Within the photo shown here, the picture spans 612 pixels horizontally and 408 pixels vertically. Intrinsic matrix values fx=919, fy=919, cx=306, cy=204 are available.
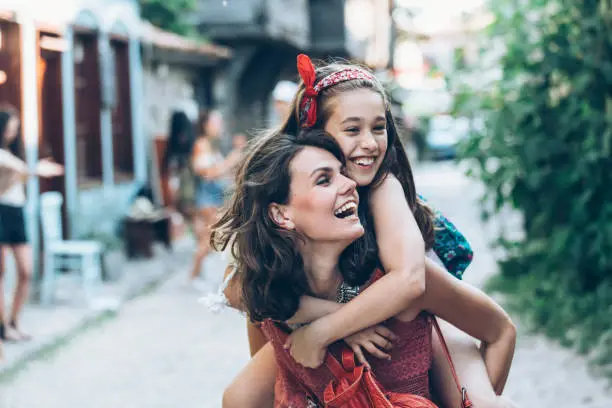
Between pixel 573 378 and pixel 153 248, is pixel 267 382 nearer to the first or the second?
pixel 573 378

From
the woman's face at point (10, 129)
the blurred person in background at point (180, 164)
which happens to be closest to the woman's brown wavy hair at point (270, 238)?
the woman's face at point (10, 129)

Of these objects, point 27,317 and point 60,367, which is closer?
point 60,367

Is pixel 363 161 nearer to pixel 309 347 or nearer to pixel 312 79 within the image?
pixel 312 79

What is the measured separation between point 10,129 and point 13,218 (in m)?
0.79

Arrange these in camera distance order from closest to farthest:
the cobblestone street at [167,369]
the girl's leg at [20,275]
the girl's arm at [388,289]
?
the girl's arm at [388,289] < the cobblestone street at [167,369] < the girl's leg at [20,275]

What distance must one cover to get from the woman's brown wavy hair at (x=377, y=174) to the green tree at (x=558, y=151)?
395 cm

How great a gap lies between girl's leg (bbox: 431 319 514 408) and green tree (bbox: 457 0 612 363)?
390 cm

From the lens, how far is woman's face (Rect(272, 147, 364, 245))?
2.27m

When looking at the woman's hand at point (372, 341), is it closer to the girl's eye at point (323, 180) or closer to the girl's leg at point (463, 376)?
the girl's leg at point (463, 376)

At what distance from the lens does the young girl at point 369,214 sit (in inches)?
89.2

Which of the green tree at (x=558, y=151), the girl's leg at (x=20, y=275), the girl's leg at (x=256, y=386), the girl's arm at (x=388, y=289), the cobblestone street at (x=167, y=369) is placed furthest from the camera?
the girl's leg at (x=20, y=275)

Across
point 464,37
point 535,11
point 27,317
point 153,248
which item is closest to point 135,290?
point 27,317

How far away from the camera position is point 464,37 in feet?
28.8

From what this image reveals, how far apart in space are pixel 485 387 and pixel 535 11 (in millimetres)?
5479
